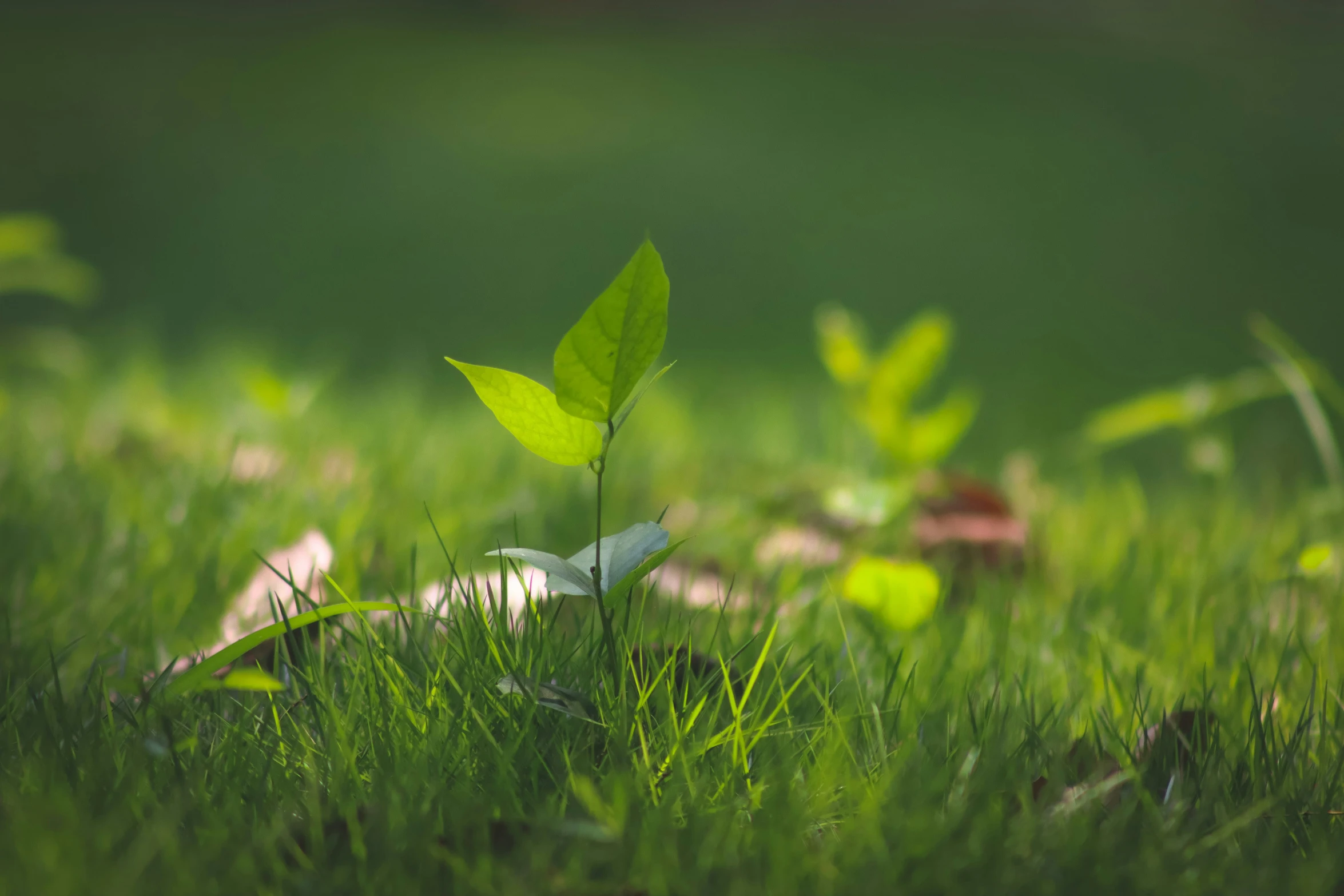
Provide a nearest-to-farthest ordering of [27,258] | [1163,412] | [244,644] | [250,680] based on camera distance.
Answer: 1. [250,680]
2. [244,644]
3. [1163,412]
4. [27,258]

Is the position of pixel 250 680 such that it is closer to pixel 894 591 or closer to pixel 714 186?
pixel 894 591

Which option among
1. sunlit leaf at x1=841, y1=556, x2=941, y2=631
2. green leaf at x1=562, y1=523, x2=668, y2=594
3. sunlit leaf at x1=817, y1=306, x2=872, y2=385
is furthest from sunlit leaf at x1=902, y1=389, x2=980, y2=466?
green leaf at x1=562, y1=523, x2=668, y2=594

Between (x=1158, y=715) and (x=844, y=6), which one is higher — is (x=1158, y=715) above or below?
below

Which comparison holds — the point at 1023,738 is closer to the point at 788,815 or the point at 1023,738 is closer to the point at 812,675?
the point at 812,675

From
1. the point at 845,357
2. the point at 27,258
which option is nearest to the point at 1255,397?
the point at 845,357

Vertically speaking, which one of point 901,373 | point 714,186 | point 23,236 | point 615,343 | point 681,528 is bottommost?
point 681,528

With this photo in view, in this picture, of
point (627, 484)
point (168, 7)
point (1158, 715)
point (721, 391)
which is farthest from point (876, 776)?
point (168, 7)

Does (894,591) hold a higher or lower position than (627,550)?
lower

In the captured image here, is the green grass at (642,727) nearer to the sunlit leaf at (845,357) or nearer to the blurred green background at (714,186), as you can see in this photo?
the sunlit leaf at (845,357)
